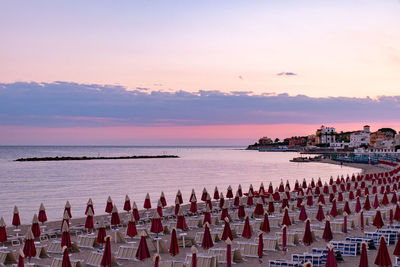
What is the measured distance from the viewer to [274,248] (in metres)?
16.6

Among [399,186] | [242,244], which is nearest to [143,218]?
[242,244]

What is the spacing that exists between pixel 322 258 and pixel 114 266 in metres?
6.51

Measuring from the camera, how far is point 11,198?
41.7m

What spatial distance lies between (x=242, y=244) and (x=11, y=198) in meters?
31.8

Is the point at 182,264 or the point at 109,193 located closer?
the point at 182,264

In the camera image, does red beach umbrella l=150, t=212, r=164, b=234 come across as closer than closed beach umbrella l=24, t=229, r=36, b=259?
No

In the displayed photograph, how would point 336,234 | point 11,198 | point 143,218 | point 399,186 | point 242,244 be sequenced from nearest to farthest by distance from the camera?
point 242,244, point 336,234, point 143,218, point 399,186, point 11,198

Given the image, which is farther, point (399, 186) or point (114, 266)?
point (399, 186)

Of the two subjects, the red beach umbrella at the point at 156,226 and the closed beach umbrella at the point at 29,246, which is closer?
the closed beach umbrella at the point at 29,246

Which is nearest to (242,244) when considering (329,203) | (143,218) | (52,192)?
(143,218)

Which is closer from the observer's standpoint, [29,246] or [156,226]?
[29,246]

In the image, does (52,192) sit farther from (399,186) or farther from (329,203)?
(399,186)

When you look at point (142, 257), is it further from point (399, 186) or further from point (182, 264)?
point (399, 186)

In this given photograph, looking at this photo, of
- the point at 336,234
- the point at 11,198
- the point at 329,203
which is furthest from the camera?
the point at 11,198
